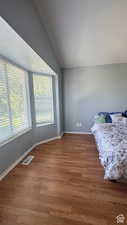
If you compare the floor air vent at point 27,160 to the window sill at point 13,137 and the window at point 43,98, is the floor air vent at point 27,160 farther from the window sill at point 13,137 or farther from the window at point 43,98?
the window at point 43,98

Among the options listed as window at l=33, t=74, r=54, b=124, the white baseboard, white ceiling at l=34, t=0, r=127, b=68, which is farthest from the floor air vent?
white ceiling at l=34, t=0, r=127, b=68

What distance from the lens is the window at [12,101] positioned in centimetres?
216

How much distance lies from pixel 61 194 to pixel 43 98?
2352 mm

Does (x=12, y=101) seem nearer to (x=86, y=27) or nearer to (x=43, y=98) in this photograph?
(x=43, y=98)

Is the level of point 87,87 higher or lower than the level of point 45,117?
higher

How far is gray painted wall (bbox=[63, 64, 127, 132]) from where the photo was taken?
3840 millimetres

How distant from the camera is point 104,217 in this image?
130 cm

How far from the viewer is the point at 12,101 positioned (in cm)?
244

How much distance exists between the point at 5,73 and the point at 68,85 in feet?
7.58

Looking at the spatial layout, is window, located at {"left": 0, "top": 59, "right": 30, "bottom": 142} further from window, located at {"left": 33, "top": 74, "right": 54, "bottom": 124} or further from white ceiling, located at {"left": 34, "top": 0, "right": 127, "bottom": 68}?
white ceiling, located at {"left": 34, "top": 0, "right": 127, "bottom": 68}

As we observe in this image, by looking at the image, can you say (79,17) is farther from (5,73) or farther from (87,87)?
(87,87)

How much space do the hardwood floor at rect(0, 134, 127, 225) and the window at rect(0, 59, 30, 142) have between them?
2.60 ft

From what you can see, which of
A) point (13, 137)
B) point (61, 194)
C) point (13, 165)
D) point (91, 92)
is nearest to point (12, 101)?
point (13, 137)

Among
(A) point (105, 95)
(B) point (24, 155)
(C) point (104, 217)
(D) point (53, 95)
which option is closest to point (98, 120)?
(A) point (105, 95)
